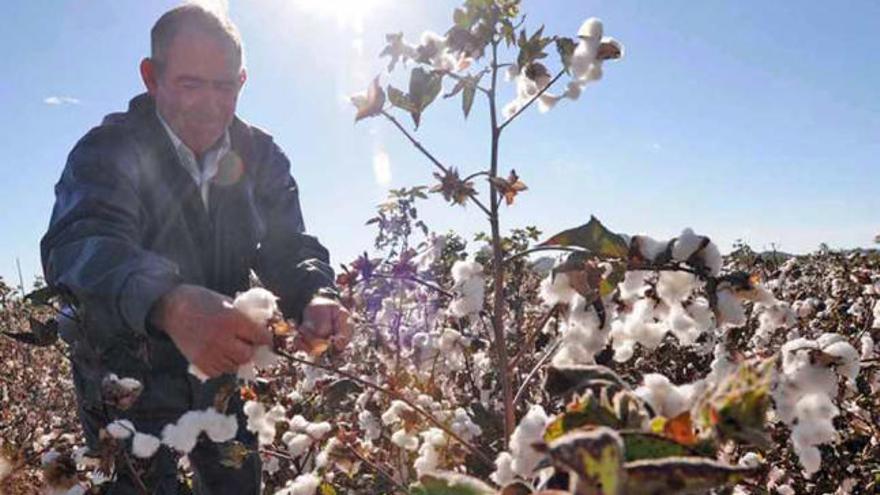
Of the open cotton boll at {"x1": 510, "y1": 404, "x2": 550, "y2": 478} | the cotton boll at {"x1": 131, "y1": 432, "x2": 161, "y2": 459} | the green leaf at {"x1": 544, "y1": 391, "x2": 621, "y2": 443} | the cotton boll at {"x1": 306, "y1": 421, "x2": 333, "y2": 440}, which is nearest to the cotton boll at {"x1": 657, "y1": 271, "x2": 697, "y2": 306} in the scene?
the open cotton boll at {"x1": 510, "y1": 404, "x2": 550, "y2": 478}

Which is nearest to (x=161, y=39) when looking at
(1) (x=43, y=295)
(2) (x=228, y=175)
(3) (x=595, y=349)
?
(2) (x=228, y=175)

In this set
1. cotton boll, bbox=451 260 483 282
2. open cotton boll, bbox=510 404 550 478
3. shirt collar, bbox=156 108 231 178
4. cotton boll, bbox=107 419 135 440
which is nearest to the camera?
open cotton boll, bbox=510 404 550 478

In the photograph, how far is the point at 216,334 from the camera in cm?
114

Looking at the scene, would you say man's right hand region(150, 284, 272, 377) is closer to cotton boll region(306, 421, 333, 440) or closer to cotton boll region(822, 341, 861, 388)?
cotton boll region(822, 341, 861, 388)

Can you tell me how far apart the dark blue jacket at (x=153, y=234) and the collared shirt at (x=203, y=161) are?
33 millimetres

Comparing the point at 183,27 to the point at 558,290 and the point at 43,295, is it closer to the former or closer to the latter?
the point at 43,295

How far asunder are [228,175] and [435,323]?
6.24ft

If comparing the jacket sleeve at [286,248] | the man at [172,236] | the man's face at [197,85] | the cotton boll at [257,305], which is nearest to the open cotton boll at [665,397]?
the cotton boll at [257,305]

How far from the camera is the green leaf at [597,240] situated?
0.98 m

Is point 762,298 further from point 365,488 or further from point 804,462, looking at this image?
point 365,488

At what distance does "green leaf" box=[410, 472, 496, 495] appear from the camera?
21.6 inches

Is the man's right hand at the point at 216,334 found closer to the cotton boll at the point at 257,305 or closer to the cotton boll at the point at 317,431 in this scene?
the cotton boll at the point at 257,305

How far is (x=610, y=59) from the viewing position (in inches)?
55.8

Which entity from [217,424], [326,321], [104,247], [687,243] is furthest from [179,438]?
[687,243]
